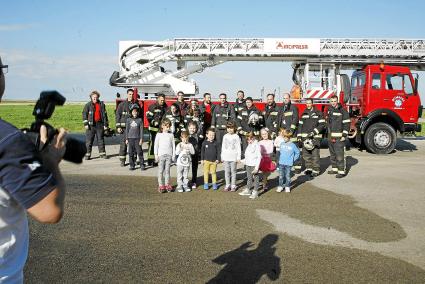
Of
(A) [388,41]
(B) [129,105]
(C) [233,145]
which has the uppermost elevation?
(A) [388,41]

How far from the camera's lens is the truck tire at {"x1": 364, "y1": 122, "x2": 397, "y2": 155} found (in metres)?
13.5

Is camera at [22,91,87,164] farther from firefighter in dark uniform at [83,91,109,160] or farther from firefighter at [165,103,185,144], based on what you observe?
firefighter in dark uniform at [83,91,109,160]

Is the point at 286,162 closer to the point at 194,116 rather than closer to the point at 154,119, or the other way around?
the point at 194,116

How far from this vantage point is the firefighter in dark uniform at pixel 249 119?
452 inches

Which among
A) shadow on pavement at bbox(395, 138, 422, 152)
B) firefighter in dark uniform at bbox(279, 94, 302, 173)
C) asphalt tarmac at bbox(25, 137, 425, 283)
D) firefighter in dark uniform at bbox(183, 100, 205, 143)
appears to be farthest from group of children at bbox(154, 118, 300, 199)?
shadow on pavement at bbox(395, 138, 422, 152)

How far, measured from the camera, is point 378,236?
17.7ft

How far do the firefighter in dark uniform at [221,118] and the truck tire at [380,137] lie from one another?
493 centimetres

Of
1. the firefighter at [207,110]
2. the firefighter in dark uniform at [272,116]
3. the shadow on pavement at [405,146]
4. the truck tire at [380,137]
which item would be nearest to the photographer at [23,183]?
the firefighter in dark uniform at [272,116]

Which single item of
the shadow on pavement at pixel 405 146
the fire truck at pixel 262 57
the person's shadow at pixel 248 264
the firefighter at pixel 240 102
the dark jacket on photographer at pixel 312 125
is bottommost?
the person's shadow at pixel 248 264

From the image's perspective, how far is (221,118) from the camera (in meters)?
11.7

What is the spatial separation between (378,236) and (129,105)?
27.0 feet

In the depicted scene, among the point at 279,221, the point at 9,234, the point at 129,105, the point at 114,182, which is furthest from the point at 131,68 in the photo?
the point at 9,234

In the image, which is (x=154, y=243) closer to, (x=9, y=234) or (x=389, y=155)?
(x=9, y=234)

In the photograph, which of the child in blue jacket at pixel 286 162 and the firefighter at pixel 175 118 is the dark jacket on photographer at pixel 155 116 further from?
the child in blue jacket at pixel 286 162
